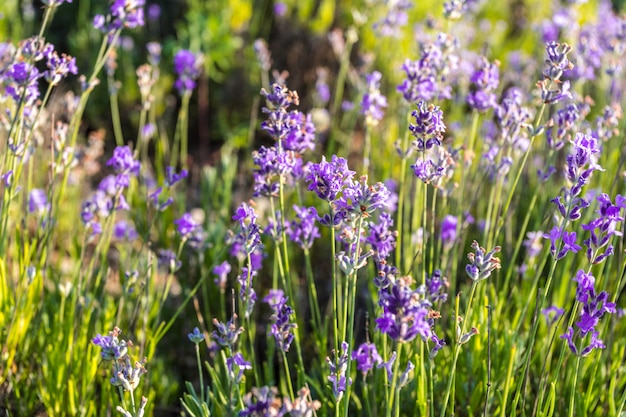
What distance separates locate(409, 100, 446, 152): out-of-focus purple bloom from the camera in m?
1.54

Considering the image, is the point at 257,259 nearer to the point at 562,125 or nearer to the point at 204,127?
the point at 562,125

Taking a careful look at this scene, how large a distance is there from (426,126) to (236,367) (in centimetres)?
70

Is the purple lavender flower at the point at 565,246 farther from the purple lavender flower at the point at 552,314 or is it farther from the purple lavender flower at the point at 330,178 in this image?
the purple lavender flower at the point at 552,314

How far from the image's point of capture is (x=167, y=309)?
2861 mm

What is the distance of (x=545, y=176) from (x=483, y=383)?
0.72 m

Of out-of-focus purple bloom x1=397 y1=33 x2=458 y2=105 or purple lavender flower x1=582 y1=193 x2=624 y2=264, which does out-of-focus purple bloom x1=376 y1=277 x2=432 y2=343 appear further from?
out-of-focus purple bloom x1=397 y1=33 x2=458 y2=105

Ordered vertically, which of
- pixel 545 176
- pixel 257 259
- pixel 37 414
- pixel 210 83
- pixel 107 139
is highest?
pixel 210 83

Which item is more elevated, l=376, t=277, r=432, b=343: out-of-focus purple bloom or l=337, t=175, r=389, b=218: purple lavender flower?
l=337, t=175, r=389, b=218: purple lavender flower

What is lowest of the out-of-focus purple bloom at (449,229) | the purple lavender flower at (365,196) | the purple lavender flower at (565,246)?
the purple lavender flower at (565,246)

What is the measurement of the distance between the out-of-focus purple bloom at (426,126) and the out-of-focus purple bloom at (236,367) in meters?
0.64

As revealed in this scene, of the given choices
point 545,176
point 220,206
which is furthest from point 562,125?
point 220,206

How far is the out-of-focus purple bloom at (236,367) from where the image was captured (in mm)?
1564

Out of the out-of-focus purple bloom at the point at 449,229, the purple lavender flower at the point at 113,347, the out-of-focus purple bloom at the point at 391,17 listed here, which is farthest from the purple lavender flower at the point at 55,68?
the out-of-focus purple bloom at the point at 391,17

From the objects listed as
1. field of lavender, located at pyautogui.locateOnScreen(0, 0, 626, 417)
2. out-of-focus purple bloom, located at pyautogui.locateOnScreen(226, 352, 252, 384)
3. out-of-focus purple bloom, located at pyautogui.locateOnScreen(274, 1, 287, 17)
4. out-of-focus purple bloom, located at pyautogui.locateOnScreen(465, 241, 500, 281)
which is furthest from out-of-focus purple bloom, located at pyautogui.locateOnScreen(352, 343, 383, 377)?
out-of-focus purple bloom, located at pyautogui.locateOnScreen(274, 1, 287, 17)
